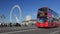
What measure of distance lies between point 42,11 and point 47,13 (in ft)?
4.50

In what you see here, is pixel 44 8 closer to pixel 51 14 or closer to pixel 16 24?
pixel 51 14

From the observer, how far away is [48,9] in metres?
41.6

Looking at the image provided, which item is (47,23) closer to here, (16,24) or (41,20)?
(41,20)

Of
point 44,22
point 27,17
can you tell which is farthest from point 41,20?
point 27,17

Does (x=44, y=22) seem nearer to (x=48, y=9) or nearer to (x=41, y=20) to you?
(x=41, y=20)

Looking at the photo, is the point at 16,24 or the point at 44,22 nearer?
the point at 44,22

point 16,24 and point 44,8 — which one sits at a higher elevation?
point 44,8

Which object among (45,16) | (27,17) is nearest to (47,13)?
(45,16)

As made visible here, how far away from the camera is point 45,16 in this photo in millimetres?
41750

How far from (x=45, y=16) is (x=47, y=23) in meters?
1.85

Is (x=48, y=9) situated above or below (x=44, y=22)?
above

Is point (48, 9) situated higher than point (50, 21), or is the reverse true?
point (48, 9)

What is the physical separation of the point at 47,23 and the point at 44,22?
0.95 m

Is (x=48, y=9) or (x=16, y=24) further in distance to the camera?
(x=16, y=24)
